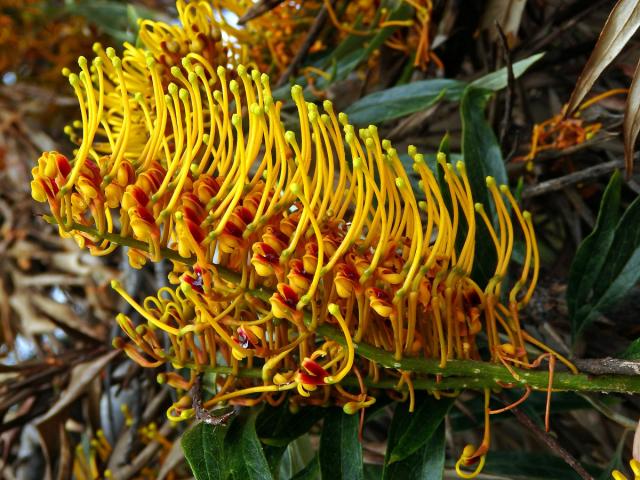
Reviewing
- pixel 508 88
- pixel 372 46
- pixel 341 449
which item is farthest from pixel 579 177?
pixel 341 449

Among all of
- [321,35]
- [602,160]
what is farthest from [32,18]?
[602,160]

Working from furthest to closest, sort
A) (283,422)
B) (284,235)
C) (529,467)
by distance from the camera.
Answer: (529,467) < (283,422) < (284,235)

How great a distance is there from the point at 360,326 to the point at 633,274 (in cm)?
24

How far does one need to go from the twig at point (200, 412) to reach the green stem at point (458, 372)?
4cm

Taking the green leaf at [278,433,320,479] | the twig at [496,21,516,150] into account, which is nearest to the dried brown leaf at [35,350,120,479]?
the green leaf at [278,433,320,479]

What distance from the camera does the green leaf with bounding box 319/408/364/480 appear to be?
1.66 ft

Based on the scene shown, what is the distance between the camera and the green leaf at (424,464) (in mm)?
499

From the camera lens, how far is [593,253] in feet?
1.86

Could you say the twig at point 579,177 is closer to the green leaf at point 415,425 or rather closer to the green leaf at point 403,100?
the green leaf at point 403,100

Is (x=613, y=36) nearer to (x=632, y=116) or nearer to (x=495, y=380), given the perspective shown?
(x=632, y=116)

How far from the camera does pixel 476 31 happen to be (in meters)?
0.78

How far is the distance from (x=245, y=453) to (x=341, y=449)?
7 centimetres

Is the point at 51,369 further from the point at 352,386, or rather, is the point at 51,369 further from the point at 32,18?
the point at 32,18

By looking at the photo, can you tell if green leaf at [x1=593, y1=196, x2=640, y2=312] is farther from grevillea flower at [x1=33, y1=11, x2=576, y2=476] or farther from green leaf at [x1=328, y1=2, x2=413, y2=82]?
green leaf at [x1=328, y1=2, x2=413, y2=82]
